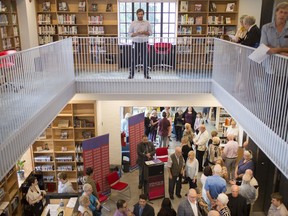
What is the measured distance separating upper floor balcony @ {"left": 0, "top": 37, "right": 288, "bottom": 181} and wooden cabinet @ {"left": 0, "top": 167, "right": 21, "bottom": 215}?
214cm

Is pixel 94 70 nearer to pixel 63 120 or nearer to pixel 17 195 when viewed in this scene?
pixel 63 120

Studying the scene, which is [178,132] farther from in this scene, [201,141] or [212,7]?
[212,7]

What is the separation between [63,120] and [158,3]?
5.52 metres

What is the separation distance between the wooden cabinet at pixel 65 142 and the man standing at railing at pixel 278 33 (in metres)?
6.13

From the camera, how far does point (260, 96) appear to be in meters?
4.96

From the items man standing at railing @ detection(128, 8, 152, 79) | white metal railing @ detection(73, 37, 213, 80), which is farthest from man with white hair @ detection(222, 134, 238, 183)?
man standing at railing @ detection(128, 8, 152, 79)

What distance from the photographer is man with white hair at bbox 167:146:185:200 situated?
8078 millimetres

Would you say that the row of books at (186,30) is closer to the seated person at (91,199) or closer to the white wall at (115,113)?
the white wall at (115,113)

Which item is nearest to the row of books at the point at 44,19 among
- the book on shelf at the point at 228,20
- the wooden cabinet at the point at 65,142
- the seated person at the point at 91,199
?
the wooden cabinet at the point at 65,142

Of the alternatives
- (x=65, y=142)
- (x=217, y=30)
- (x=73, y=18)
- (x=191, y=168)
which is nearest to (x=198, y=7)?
(x=217, y=30)

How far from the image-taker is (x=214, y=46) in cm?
843

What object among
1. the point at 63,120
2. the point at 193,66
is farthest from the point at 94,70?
the point at 193,66

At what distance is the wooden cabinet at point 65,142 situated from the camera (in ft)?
31.9

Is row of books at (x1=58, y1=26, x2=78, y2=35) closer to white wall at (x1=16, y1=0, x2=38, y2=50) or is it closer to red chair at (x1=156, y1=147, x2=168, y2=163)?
white wall at (x1=16, y1=0, x2=38, y2=50)
